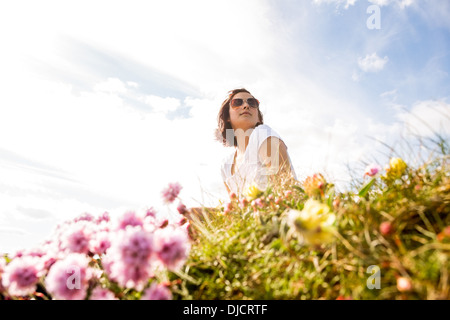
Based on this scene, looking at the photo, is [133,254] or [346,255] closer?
[133,254]

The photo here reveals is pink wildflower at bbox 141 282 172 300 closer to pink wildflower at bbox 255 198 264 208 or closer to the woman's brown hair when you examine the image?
pink wildflower at bbox 255 198 264 208

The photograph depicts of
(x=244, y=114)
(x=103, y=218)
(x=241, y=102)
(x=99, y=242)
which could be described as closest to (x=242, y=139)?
(x=244, y=114)

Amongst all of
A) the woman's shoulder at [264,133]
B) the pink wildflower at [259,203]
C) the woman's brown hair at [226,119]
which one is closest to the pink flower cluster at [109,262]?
the pink wildflower at [259,203]

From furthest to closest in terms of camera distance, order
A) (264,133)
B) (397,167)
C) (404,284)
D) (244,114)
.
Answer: (244,114)
(264,133)
(397,167)
(404,284)

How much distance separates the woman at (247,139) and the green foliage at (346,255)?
7.08 feet

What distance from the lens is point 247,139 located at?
5.48m

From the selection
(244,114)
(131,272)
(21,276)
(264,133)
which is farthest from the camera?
(244,114)

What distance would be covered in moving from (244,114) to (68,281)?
4.34 meters

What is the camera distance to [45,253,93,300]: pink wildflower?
132 cm

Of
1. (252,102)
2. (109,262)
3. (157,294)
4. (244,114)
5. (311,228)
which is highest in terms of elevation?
(252,102)

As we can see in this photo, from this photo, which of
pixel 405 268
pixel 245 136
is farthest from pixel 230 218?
pixel 245 136

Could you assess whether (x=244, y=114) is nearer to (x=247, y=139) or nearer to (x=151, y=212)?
(x=247, y=139)

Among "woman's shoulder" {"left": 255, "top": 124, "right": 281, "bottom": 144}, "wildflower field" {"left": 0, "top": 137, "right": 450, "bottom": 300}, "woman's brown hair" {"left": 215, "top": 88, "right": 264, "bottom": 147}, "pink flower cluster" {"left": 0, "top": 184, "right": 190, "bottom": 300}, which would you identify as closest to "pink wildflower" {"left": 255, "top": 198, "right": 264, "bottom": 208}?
"wildflower field" {"left": 0, "top": 137, "right": 450, "bottom": 300}
